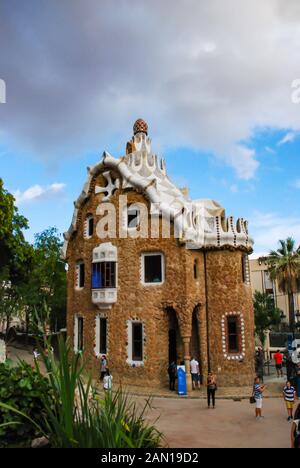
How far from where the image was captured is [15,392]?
21.0ft

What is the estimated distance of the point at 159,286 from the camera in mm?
18109

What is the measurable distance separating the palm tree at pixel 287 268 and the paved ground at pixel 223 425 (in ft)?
47.7

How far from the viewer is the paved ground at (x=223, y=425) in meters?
9.34

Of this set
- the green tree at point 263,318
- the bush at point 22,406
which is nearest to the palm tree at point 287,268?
the green tree at point 263,318

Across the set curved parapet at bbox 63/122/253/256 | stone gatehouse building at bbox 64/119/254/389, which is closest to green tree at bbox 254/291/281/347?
stone gatehouse building at bbox 64/119/254/389

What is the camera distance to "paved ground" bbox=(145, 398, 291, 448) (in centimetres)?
934

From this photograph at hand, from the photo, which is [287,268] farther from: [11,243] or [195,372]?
[11,243]

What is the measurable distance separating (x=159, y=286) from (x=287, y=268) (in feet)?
46.2

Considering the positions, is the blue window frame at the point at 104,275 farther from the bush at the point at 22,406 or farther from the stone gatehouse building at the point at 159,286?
the bush at the point at 22,406

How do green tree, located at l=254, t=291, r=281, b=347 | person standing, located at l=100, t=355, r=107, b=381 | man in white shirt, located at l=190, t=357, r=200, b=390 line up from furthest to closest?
green tree, located at l=254, t=291, r=281, b=347
person standing, located at l=100, t=355, r=107, b=381
man in white shirt, located at l=190, t=357, r=200, b=390

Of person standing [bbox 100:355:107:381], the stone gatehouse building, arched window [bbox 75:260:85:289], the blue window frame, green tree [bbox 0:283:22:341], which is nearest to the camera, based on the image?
person standing [bbox 100:355:107:381]

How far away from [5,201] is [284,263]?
19.9m

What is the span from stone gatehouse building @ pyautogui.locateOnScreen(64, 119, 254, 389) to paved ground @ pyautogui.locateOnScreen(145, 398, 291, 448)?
123 inches

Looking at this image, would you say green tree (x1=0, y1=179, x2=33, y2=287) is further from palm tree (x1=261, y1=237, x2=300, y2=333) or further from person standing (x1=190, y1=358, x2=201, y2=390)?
palm tree (x1=261, y1=237, x2=300, y2=333)
